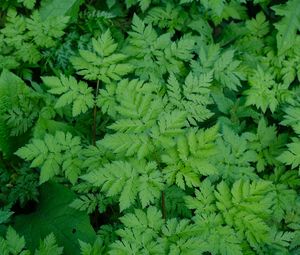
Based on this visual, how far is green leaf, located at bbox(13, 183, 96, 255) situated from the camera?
2.58m

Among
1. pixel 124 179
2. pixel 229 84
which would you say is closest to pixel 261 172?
pixel 229 84

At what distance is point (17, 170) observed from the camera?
300 cm

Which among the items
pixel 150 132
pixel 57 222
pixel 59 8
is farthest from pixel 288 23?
pixel 57 222

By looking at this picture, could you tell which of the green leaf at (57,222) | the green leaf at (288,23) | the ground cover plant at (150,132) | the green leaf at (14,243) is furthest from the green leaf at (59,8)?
the green leaf at (14,243)

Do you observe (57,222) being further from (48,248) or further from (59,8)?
(59,8)

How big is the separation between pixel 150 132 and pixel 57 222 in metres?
0.97

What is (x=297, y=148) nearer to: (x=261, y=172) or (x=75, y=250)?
(x=261, y=172)

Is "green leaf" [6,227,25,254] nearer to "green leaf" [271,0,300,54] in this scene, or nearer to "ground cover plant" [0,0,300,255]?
"ground cover plant" [0,0,300,255]

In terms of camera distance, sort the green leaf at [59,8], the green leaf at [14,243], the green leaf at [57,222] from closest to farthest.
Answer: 1. the green leaf at [14,243]
2. the green leaf at [57,222]
3. the green leaf at [59,8]

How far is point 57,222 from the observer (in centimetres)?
267

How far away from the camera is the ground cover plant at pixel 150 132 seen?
84.0 inches

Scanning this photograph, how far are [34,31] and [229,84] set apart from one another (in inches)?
63.1

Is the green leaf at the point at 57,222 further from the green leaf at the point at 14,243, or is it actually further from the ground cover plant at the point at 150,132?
the green leaf at the point at 14,243

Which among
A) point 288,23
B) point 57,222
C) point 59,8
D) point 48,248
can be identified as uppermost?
point 59,8
